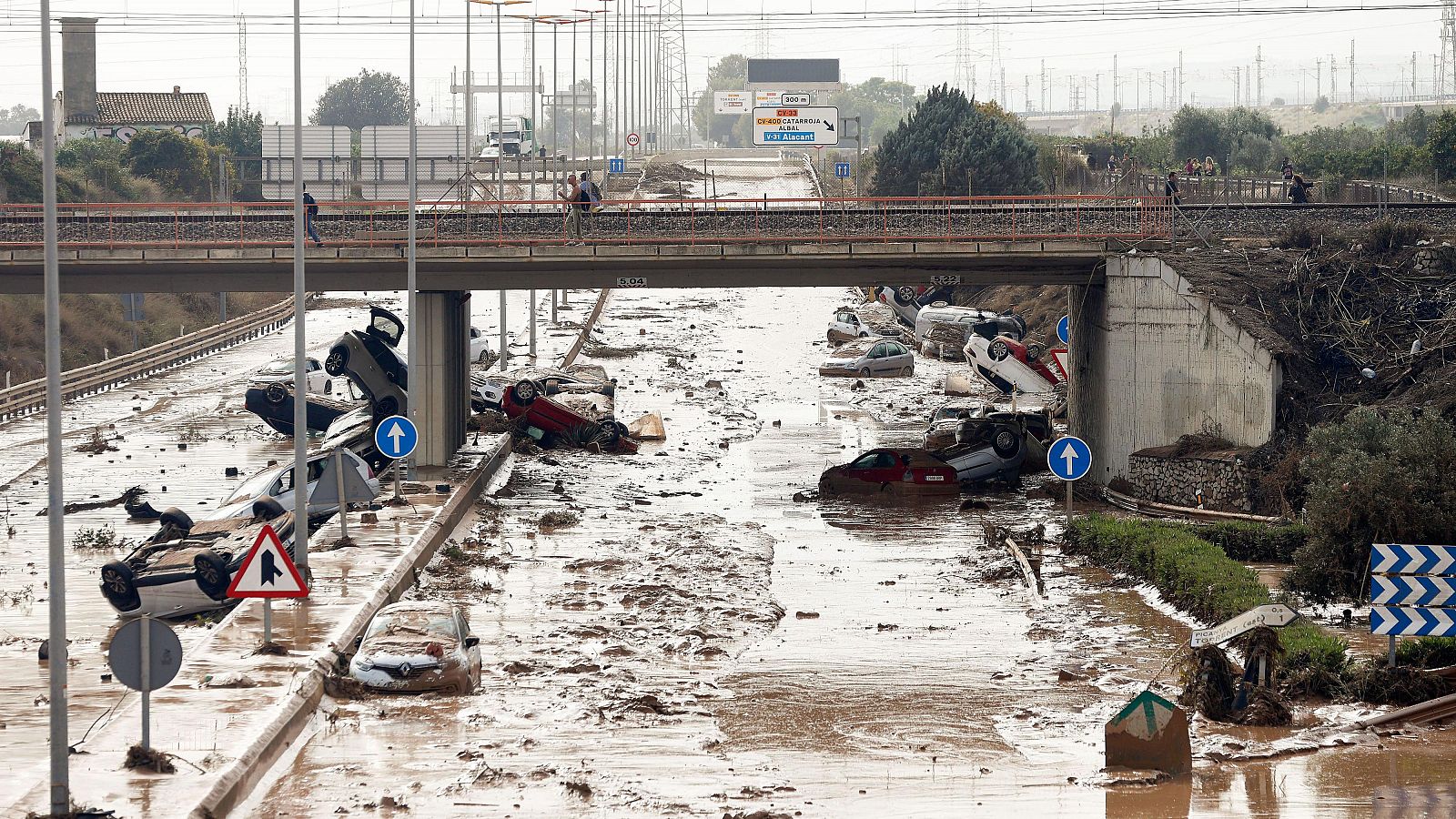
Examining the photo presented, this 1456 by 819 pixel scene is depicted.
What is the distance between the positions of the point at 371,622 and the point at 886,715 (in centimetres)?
595

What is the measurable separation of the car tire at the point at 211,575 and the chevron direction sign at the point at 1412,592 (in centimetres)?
1445

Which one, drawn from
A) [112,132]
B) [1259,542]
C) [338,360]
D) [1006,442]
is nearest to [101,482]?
[338,360]

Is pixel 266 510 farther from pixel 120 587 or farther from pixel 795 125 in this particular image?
pixel 795 125

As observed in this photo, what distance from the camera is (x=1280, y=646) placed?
1697 centimetres

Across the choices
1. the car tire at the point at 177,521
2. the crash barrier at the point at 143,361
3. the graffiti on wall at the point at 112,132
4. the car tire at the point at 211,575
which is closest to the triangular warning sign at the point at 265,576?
the car tire at the point at 211,575

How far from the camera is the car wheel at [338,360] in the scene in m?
33.0

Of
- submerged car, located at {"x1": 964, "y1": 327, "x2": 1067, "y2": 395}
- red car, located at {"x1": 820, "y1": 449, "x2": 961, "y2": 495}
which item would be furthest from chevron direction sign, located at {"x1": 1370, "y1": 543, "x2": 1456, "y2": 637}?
submerged car, located at {"x1": 964, "y1": 327, "x2": 1067, "y2": 395}

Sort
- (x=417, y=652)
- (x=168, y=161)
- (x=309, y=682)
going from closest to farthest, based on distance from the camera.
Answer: (x=309, y=682), (x=417, y=652), (x=168, y=161)

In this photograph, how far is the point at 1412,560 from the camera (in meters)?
17.0

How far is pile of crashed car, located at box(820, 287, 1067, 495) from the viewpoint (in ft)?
114

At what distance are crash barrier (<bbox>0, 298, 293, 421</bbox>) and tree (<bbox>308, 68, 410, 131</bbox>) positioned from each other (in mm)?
100637

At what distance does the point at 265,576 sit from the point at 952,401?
1295 inches

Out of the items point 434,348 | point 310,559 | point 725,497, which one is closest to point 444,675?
point 310,559

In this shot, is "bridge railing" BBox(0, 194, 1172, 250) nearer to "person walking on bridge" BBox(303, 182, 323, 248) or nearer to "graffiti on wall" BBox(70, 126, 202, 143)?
"person walking on bridge" BBox(303, 182, 323, 248)
